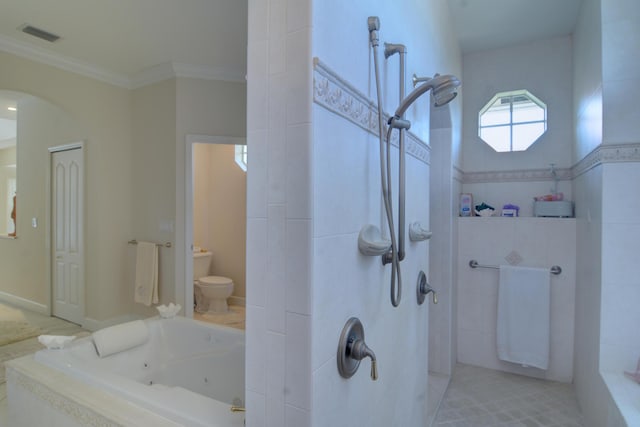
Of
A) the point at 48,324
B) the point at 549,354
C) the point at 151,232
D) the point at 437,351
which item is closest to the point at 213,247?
the point at 151,232

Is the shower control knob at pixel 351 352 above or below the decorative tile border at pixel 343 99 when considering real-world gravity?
below

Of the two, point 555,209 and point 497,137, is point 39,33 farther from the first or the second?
point 555,209

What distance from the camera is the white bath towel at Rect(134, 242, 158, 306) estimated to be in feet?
11.6

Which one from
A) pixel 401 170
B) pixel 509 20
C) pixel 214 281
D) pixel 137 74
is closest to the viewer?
pixel 401 170

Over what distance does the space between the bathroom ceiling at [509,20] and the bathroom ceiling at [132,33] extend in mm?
1689

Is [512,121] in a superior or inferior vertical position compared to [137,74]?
inferior

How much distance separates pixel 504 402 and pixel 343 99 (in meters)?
2.60

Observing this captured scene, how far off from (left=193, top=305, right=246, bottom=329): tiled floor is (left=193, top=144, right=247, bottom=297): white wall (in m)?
0.29

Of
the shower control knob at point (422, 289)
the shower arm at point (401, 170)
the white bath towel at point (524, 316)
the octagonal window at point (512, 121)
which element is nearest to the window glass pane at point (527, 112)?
the octagonal window at point (512, 121)

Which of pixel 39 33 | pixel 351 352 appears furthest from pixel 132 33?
pixel 351 352

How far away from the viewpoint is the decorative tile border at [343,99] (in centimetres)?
90

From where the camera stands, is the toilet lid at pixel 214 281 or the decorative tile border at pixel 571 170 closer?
the decorative tile border at pixel 571 170

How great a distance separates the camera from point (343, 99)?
103cm

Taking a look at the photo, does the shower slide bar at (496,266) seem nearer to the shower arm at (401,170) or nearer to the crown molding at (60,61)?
the shower arm at (401,170)
